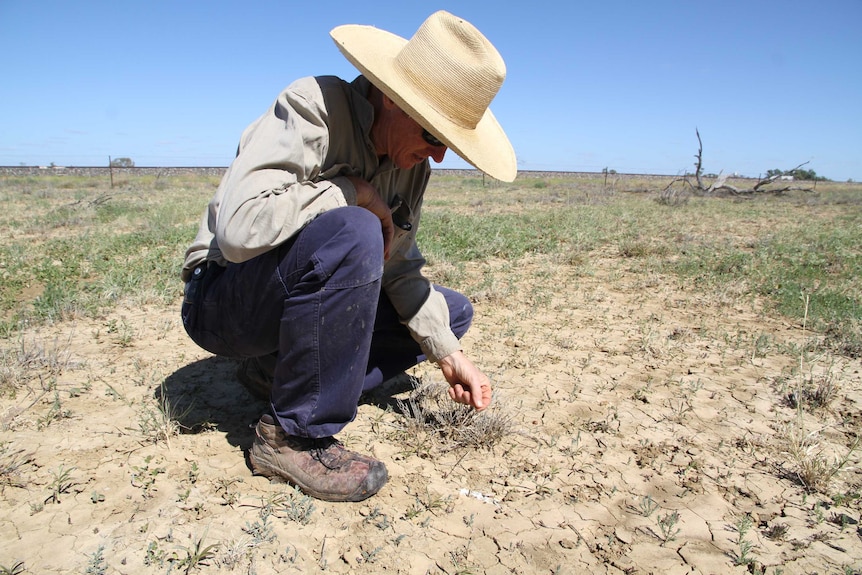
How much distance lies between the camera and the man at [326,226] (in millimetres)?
1589

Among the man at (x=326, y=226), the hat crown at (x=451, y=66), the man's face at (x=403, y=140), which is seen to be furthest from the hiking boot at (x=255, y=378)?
the hat crown at (x=451, y=66)

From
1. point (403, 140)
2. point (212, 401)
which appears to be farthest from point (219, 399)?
point (403, 140)

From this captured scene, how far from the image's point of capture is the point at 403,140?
6.00 ft

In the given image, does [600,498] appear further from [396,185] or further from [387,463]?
[396,185]

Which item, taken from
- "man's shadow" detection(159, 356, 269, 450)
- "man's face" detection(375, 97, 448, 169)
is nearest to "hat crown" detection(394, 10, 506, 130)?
"man's face" detection(375, 97, 448, 169)

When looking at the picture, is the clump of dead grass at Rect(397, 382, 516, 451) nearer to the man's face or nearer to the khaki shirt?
the khaki shirt

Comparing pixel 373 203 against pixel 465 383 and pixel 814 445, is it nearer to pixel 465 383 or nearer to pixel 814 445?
pixel 465 383

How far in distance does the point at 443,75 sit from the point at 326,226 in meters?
0.58

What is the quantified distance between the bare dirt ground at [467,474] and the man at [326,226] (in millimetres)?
208

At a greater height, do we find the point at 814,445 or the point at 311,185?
the point at 311,185

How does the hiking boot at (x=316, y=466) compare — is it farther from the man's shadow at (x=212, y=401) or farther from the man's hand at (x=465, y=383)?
the man's hand at (x=465, y=383)

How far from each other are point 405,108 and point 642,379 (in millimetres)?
1778

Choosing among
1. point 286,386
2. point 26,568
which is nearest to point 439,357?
point 286,386

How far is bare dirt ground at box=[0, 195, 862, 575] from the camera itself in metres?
1.50
